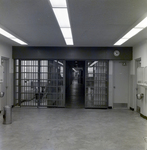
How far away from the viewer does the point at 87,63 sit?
7715mm

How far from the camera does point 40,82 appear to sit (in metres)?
7.82

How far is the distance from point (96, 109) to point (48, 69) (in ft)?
9.44

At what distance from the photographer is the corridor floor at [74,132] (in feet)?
12.1

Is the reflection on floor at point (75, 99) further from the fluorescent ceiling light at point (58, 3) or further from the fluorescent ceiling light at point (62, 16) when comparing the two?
the fluorescent ceiling light at point (58, 3)

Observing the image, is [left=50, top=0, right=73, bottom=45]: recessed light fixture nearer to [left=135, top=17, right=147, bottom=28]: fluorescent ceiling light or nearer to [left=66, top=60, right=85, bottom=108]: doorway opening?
[left=135, top=17, right=147, bottom=28]: fluorescent ceiling light

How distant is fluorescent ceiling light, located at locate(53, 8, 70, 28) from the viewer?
3.28m

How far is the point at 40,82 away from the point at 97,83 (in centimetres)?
266

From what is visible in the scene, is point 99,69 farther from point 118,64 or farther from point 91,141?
point 91,141

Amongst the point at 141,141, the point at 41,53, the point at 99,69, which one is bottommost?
the point at 141,141

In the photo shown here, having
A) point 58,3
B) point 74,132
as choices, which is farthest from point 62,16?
point 74,132

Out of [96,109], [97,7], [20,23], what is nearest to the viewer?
[97,7]

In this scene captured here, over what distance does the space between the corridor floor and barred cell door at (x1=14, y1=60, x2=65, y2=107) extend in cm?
160

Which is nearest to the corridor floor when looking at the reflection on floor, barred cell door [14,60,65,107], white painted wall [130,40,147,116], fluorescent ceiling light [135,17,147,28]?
white painted wall [130,40,147,116]

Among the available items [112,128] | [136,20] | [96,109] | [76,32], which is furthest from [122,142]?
[96,109]
